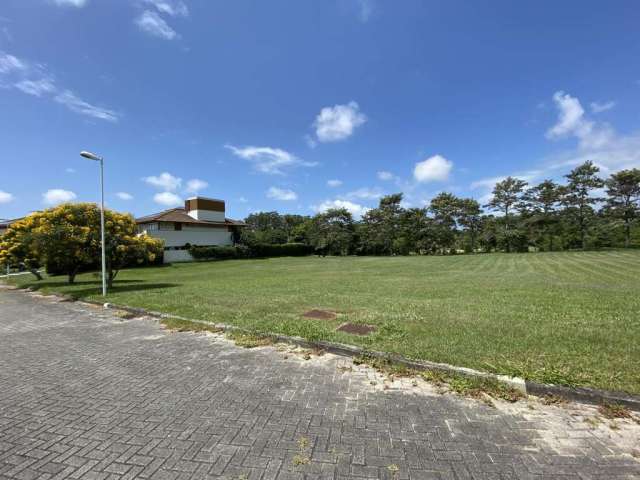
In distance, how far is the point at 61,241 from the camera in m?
11.2

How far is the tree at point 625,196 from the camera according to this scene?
34.1 metres

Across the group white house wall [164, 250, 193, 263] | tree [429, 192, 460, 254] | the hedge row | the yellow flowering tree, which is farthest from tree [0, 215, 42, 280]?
tree [429, 192, 460, 254]

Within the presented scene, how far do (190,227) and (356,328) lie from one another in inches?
1210

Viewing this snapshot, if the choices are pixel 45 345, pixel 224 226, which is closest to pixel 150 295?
pixel 45 345

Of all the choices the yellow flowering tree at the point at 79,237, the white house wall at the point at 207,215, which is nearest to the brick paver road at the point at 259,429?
the yellow flowering tree at the point at 79,237

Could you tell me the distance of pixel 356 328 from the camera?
18.7 feet

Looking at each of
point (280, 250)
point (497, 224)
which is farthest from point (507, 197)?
point (280, 250)

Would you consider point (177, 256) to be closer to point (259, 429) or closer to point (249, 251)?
point (249, 251)

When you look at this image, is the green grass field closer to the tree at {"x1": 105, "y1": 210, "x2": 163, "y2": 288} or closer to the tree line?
the tree at {"x1": 105, "y1": 210, "x2": 163, "y2": 288}

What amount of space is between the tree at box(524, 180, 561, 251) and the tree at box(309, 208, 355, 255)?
2561cm

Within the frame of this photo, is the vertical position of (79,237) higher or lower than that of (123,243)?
higher

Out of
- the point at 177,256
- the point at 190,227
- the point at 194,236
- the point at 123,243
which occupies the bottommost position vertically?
the point at 177,256

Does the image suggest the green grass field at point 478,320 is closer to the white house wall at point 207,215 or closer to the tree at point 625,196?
the white house wall at point 207,215

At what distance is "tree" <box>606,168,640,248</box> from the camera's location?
34.1 metres
